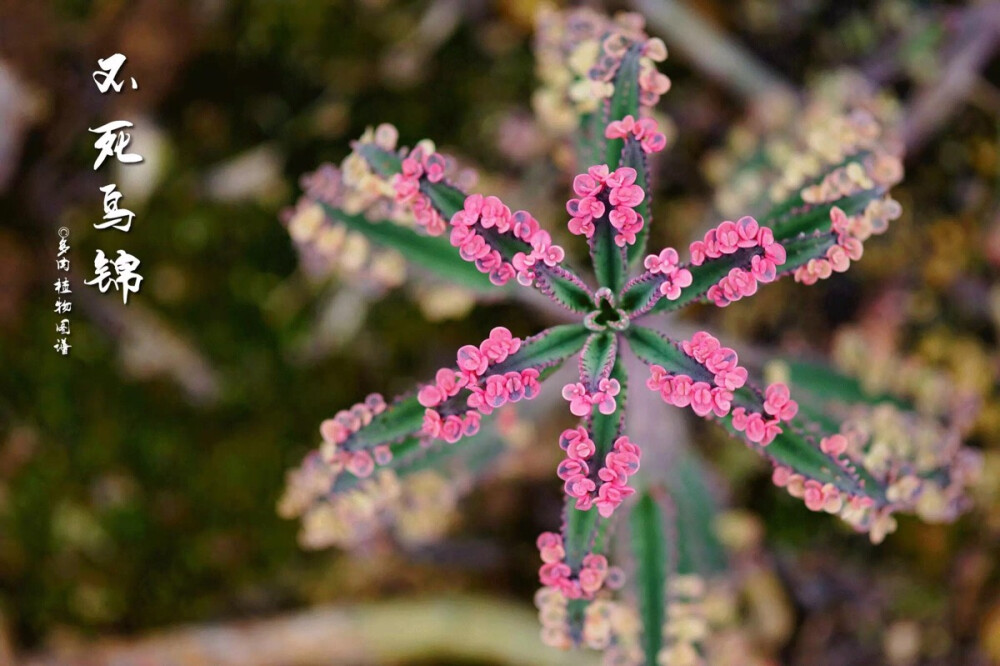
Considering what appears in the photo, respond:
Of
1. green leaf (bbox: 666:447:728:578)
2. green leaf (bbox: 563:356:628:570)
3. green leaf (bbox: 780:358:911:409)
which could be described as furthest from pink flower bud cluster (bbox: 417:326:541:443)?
green leaf (bbox: 780:358:911:409)

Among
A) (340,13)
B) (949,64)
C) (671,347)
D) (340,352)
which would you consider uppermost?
(340,13)

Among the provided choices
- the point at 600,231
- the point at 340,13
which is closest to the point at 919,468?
the point at 600,231

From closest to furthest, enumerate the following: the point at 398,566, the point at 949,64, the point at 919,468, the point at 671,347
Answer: the point at 671,347 → the point at 919,468 → the point at 949,64 → the point at 398,566

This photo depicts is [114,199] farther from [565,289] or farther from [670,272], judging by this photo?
[670,272]

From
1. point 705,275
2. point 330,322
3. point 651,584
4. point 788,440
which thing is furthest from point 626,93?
point 330,322

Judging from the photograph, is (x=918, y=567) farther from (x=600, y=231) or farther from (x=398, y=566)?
(x=600, y=231)

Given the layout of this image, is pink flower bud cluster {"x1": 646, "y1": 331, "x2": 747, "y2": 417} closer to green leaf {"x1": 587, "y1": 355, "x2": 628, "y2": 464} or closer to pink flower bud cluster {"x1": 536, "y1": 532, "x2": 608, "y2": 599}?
green leaf {"x1": 587, "y1": 355, "x2": 628, "y2": 464}
